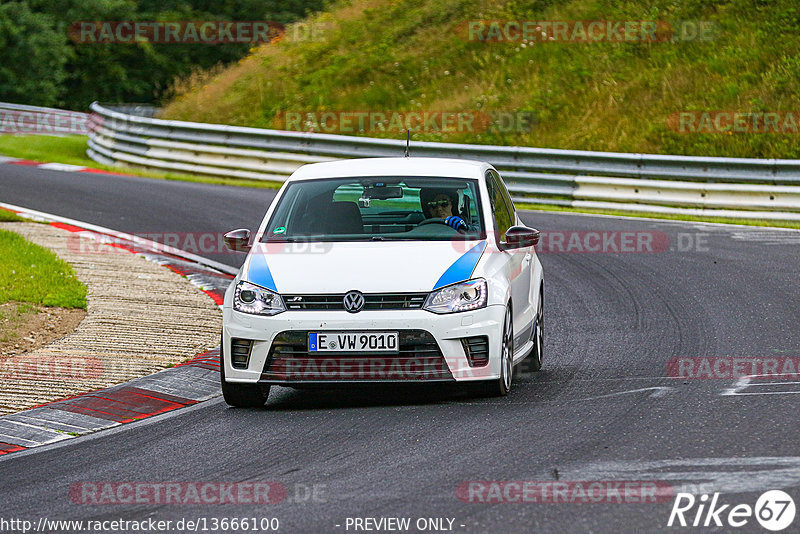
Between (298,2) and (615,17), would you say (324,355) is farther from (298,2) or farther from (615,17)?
(298,2)

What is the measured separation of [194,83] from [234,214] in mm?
15474

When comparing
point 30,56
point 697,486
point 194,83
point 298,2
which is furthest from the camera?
point 298,2

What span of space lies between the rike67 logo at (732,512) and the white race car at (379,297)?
8.29 ft

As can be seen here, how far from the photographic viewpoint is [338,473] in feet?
20.9

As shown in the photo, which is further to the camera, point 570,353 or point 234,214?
point 234,214

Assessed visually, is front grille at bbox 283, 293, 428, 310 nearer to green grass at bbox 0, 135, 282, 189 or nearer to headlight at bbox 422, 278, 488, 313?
headlight at bbox 422, 278, 488, 313

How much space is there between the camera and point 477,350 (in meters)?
7.88

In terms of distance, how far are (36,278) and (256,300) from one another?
548 cm

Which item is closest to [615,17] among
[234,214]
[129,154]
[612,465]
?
[129,154]

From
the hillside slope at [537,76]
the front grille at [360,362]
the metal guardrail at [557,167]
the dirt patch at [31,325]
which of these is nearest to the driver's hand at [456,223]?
the front grille at [360,362]

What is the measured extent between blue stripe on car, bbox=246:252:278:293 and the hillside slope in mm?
15656

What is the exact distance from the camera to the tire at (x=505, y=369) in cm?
807

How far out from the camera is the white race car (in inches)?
306

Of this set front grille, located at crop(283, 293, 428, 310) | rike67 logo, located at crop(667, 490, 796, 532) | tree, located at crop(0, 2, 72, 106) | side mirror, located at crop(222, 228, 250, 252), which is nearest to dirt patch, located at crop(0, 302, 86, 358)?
side mirror, located at crop(222, 228, 250, 252)
